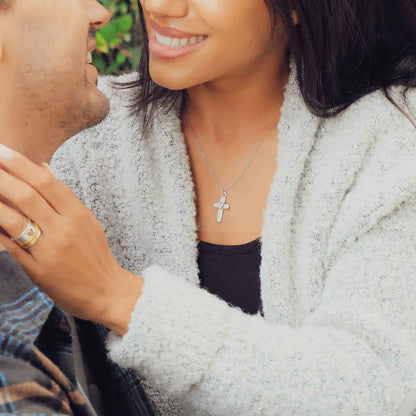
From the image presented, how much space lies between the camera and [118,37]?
2.96m

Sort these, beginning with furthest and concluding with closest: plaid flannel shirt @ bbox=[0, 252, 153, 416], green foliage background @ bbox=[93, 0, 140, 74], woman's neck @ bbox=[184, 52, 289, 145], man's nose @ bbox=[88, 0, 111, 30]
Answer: green foliage background @ bbox=[93, 0, 140, 74], woman's neck @ bbox=[184, 52, 289, 145], man's nose @ bbox=[88, 0, 111, 30], plaid flannel shirt @ bbox=[0, 252, 153, 416]

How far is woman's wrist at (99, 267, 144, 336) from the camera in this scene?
135cm

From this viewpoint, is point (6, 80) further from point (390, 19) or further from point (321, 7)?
point (390, 19)

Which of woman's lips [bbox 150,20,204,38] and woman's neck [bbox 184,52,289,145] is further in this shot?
woman's neck [bbox 184,52,289,145]

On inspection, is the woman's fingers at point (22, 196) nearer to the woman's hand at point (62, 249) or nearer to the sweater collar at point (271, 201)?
the woman's hand at point (62, 249)

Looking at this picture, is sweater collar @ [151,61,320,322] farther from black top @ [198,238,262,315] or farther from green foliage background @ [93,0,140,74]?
green foliage background @ [93,0,140,74]

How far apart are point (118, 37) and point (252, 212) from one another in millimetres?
1494

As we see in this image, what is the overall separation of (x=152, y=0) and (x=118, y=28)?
1457 mm

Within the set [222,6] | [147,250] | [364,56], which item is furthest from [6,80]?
[364,56]

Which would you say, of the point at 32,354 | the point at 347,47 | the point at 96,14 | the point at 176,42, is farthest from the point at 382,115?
the point at 32,354

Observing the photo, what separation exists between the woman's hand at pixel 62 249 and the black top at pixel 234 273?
0.36m

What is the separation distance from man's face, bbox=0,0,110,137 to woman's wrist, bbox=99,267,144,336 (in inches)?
14.0

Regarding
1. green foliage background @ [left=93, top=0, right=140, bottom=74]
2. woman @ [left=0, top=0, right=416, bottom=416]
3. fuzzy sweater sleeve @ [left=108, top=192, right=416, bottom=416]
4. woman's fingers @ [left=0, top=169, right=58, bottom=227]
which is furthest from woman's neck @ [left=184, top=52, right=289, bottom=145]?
green foliage background @ [left=93, top=0, right=140, bottom=74]

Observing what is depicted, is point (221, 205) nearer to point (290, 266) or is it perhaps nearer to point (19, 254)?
point (290, 266)
